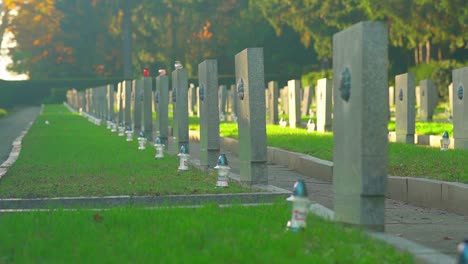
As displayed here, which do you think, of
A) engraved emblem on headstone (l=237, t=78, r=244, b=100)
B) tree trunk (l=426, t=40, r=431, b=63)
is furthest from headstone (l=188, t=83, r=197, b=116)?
engraved emblem on headstone (l=237, t=78, r=244, b=100)

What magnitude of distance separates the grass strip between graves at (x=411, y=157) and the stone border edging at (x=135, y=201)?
311cm

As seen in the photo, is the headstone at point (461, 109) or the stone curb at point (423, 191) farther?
the headstone at point (461, 109)

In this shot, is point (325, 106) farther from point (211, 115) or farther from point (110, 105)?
point (110, 105)

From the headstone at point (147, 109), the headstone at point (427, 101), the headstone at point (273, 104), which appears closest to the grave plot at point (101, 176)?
the headstone at point (147, 109)

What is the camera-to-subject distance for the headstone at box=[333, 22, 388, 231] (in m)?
10.9

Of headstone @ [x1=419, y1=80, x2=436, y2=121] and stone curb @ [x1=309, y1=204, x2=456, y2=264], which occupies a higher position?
headstone @ [x1=419, y1=80, x2=436, y2=121]

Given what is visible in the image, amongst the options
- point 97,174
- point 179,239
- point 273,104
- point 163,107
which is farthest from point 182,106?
point 273,104

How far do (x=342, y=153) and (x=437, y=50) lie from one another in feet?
183

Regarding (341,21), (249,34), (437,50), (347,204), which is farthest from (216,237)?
(249,34)

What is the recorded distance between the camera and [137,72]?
10344 cm

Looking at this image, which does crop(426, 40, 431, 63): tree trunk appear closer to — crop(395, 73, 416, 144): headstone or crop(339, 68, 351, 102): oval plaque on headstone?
crop(395, 73, 416, 144): headstone

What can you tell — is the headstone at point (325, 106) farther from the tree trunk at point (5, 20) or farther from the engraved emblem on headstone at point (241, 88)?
the tree trunk at point (5, 20)

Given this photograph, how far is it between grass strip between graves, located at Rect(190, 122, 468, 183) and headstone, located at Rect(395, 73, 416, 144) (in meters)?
1.65

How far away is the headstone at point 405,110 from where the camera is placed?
89.1ft
